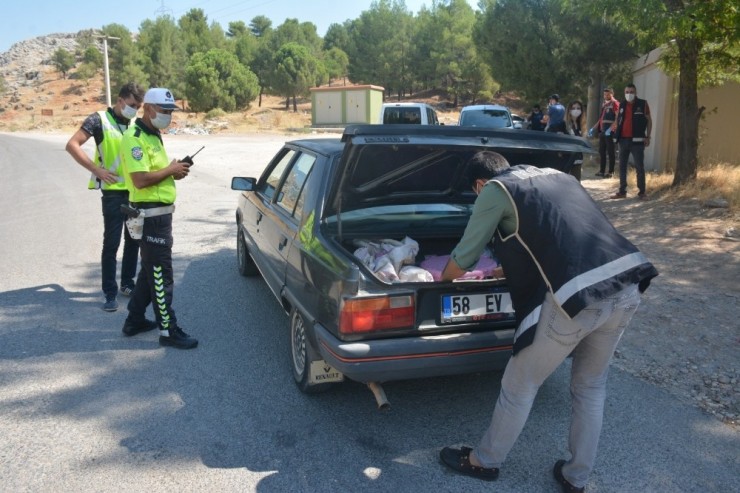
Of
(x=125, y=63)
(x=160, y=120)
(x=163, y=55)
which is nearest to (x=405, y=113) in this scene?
(x=160, y=120)

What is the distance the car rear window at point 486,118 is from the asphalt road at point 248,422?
11.6m

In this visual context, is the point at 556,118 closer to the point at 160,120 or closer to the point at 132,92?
the point at 132,92

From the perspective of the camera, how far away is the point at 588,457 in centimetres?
287

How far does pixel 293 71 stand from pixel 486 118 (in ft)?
163

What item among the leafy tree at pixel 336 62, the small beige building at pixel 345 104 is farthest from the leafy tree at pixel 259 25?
the small beige building at pixel 345 104

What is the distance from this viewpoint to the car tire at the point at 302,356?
3.76 m

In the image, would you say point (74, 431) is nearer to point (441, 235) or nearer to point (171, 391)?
point (171, 391)

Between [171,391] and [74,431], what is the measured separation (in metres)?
0.64

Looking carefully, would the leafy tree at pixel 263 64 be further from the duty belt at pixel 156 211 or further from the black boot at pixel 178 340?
the black boot at pixel 178 340

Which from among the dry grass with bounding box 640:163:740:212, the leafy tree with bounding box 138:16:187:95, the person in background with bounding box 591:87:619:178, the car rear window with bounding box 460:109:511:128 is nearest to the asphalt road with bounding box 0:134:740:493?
the dry grass with bounding box 640:163:740:212

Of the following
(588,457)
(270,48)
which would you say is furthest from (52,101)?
(588,457)

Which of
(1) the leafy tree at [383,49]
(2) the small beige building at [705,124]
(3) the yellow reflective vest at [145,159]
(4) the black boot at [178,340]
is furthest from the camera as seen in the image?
(1) the leafy tree at [383,49]

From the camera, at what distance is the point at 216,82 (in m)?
55.4

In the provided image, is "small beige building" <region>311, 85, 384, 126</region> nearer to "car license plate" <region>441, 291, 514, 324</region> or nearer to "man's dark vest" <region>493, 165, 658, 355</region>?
"car license plate" <region>441, 291, 514, 324</region>
